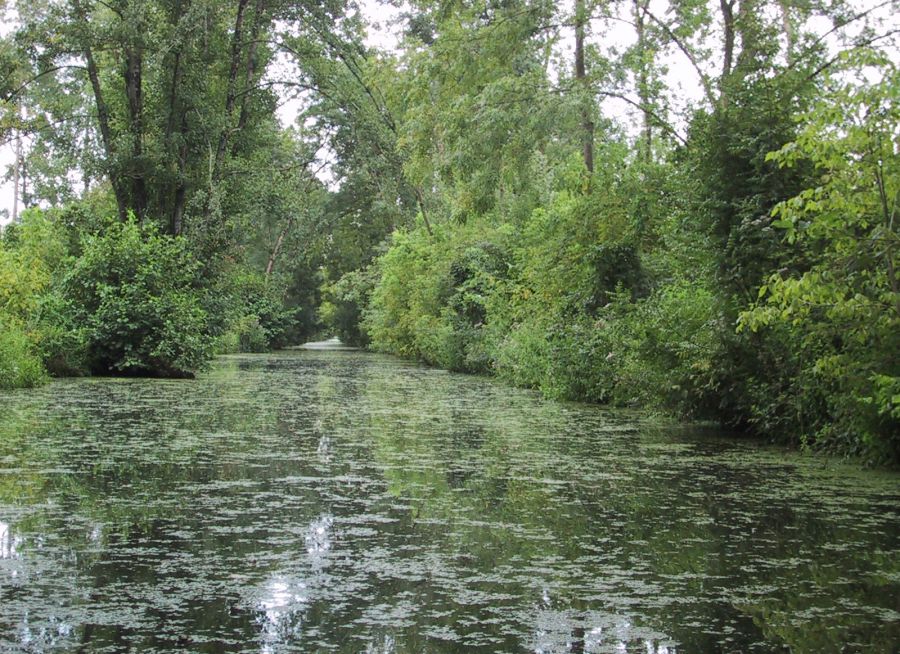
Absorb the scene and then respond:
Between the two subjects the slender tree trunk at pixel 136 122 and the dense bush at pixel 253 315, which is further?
the dense bush at pixel 253 315

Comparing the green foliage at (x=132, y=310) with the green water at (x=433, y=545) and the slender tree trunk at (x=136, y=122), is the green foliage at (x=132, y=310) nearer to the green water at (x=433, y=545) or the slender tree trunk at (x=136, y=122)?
the slender tree trunk at (x=136, y=122)

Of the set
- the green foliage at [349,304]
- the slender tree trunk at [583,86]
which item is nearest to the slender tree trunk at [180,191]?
the slender tree trunk at [583,86]

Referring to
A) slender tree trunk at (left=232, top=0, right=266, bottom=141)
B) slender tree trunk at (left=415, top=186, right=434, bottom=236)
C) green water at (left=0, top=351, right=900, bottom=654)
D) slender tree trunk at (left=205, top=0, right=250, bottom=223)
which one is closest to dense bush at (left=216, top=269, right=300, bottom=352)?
slender tree trunk at (left=205, top=0, right=250, bottom=223)

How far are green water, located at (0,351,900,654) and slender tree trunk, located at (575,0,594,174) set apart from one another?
10146 millimetres

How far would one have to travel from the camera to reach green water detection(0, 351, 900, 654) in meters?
3.59

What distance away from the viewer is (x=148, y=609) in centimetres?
377

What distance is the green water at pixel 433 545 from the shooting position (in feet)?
11.8

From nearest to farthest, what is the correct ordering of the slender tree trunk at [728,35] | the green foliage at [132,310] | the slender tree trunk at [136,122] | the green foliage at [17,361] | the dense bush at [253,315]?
the green foliage at [17,361] < the slender tree trunk at [728,35] < the green foliage at [132,310] < the slender tree trunk at [136,122] < the dense bush at [253,315]

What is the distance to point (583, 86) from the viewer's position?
1903 centimetres

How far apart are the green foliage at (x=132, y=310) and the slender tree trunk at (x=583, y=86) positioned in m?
8.87

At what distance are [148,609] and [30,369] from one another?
13.2 metres

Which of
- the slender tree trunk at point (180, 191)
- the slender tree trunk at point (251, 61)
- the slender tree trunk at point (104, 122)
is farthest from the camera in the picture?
the slender tree trunk at point (251, 61)

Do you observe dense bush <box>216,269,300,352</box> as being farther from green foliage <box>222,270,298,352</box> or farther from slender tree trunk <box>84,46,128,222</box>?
slender tree trunk <box>84,46,128,222</box>

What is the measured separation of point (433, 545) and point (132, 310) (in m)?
16.0
